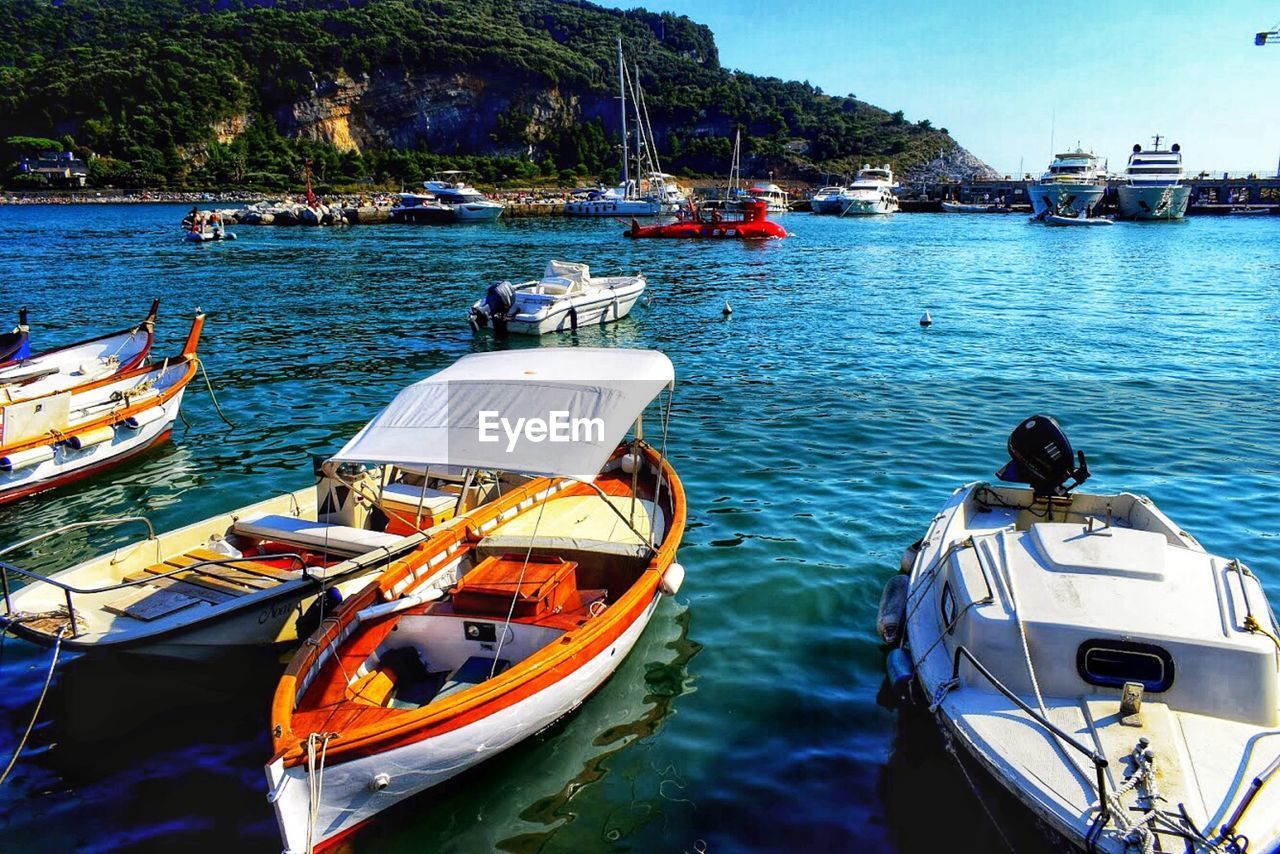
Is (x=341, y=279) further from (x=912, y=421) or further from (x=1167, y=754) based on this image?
(x=1167, y=754)

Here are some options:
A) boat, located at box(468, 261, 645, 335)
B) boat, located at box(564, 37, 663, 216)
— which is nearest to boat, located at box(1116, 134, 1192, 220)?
boat, located at box(564, 37, 663, 216)

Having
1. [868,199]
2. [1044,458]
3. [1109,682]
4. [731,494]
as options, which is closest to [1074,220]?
[868,199]

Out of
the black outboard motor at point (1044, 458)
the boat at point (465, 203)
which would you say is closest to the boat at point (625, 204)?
the boat at point (465, 203)

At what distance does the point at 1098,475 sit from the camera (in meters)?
15.3

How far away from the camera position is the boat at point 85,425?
1446 cm

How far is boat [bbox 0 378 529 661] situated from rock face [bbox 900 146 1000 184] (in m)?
169

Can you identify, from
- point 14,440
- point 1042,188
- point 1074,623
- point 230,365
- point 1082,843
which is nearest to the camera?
point 1082,843

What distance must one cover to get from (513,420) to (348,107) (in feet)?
586

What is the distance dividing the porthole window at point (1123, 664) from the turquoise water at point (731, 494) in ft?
4.90

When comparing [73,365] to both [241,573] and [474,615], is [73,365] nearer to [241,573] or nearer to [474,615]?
[241,573]

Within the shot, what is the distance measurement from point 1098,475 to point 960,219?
10495 centimetres

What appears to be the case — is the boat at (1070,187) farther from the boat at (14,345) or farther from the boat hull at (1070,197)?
the boat at (14,345)

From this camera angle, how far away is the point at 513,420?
8734 mm

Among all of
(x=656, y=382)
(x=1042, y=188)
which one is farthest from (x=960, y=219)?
(x=656, y=382)
